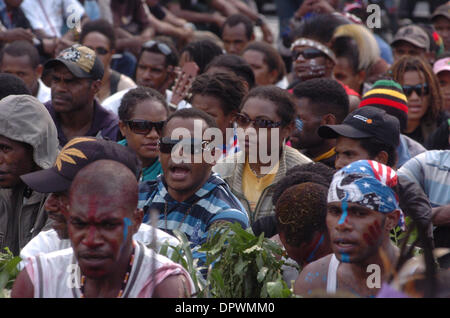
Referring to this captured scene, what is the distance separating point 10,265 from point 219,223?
1.18 meters

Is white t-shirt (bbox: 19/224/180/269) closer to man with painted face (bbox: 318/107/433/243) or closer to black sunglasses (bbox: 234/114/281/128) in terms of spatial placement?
man with painted face (bbox: 318/107/433/243)

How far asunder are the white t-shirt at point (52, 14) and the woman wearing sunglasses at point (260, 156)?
471cm

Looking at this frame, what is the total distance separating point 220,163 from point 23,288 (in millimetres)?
2609

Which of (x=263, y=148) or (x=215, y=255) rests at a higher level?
(x=263, y=148)

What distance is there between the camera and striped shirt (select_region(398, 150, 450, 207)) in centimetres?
502

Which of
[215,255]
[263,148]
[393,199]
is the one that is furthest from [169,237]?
[263,148]

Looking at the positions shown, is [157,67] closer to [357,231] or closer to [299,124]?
[299,124]

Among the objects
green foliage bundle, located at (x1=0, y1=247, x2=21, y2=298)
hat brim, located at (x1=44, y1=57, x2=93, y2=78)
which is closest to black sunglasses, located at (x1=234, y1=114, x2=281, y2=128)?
hat brim, located at (x1=44, y1=57, x2=93, y2=78)

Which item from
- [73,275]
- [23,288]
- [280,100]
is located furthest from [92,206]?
[280,100]

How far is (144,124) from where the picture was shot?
6090 mm

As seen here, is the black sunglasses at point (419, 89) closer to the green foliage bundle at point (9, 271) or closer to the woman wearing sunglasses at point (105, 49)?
the woman wearing sunglasses at point (105, 49)

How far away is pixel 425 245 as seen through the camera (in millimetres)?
2682

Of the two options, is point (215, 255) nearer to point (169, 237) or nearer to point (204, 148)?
point (169, 237)

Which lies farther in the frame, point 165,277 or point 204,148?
point 204,148
